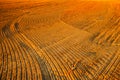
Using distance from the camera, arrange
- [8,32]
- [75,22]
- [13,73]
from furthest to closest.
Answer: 1. [75,22]
2. [8,32]
3. [13,73]

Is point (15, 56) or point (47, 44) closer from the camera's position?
point (15, 56)

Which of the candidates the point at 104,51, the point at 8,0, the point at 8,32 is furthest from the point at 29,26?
the point at 8,0

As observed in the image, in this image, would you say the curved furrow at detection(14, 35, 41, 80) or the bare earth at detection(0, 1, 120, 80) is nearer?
the curved furrow at detection(14, 35, 41, 80)

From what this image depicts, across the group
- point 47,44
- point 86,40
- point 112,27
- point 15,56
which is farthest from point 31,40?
point 112,27

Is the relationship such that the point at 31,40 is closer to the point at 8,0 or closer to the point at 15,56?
the point at 15,56

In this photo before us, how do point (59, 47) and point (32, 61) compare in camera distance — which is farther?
point (59, 47)

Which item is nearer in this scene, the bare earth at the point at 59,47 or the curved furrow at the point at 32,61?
the curved furrow at the point at 32,61

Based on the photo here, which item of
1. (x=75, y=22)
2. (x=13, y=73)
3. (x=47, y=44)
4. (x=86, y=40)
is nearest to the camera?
(x=13, y=73)
